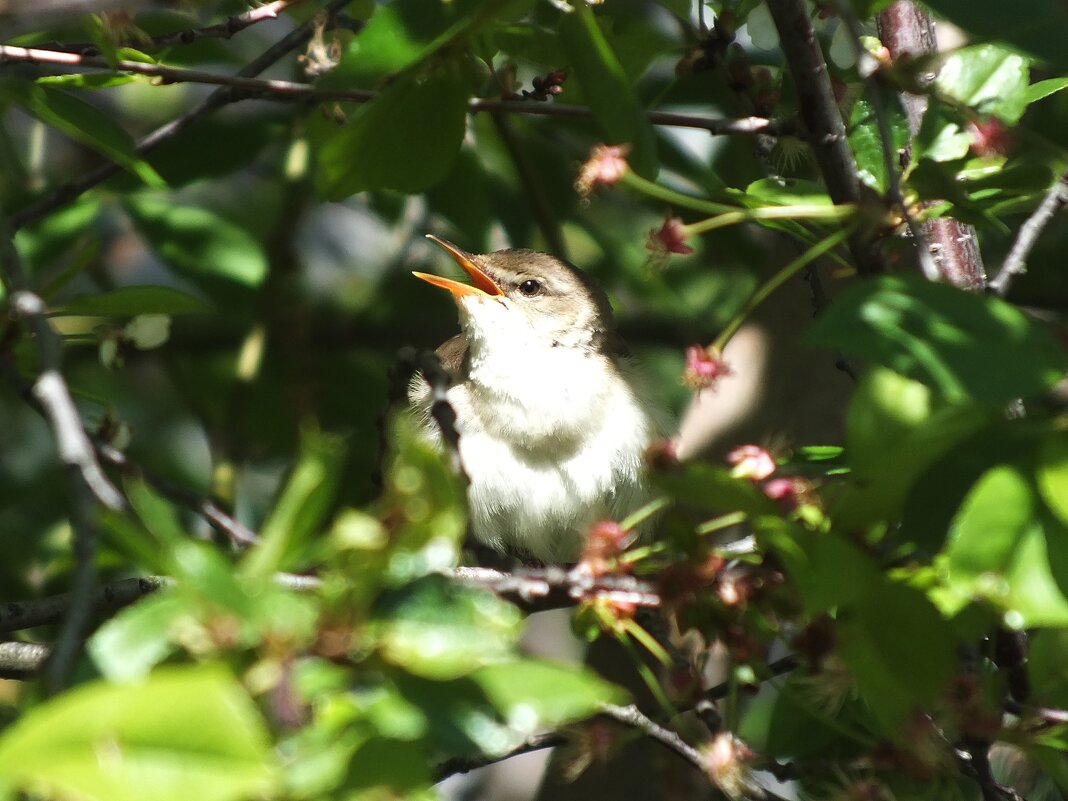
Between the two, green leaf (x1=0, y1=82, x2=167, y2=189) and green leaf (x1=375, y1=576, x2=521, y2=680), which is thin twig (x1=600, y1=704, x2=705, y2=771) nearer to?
green leaf (x1=375, y1=576, x2=521, y2=680)

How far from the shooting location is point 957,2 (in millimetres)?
1823

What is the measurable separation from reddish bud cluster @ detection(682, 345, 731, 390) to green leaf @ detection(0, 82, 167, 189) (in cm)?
137

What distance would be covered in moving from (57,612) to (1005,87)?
2190 millimetres

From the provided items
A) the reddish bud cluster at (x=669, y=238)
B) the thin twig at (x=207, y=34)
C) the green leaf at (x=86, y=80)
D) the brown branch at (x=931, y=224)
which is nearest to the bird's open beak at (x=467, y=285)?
the thin twig at (x=207, y=34)

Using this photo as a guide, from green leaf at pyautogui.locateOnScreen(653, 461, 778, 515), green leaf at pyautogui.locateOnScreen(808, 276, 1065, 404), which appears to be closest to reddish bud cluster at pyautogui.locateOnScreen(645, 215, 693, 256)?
green leaf at pyautogui.locateOnScreen(808, 276, 1065, 404)

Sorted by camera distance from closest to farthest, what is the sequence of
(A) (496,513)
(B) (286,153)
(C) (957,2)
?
1. (C) (957,2)
2. (A) (496,513)
3. (B) (286,153)

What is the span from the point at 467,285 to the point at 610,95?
251 centimetres

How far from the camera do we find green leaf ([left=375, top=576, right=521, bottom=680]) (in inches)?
57.9

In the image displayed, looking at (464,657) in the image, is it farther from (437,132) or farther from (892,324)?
(437,132)

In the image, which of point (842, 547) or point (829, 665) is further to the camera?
point (829, 665)

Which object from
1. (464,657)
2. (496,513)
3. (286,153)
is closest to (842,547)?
(464,657)

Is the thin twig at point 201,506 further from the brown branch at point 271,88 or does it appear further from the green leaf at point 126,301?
the brown branch at point 271,88

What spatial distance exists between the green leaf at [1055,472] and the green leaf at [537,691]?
0.57 meters

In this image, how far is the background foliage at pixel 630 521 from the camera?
141cm
